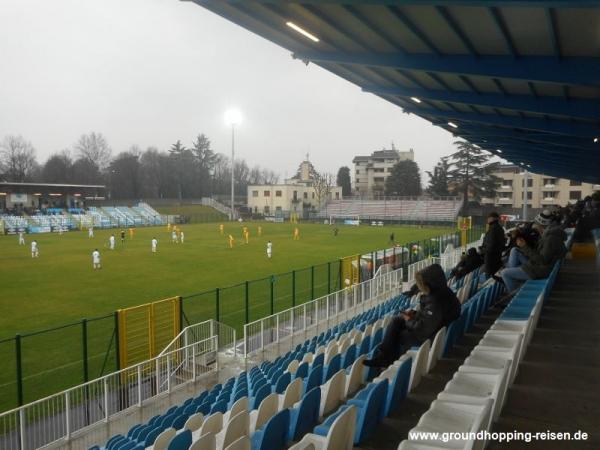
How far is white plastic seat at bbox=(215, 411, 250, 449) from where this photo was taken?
14.2 feet

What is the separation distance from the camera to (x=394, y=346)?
6.10 meters

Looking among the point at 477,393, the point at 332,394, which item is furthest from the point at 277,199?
the point at 477,393

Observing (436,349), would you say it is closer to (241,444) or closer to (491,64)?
(241,444)

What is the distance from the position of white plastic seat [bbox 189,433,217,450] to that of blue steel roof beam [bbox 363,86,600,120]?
1145cm

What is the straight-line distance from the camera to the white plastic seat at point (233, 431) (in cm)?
432

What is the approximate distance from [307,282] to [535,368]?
17992mm

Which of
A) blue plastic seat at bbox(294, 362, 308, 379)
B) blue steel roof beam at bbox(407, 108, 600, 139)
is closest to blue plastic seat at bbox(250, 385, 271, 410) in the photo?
blue plastic seat at bbox(294, 362, 308, 379)

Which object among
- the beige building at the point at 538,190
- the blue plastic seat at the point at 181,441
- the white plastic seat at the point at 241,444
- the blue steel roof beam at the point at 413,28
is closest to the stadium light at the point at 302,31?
the blue steel roof beam at the point at 413,28

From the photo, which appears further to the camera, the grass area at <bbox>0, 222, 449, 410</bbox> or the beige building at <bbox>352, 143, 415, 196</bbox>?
the beige building at <bbox>352, 143, 415, 196</bbox>

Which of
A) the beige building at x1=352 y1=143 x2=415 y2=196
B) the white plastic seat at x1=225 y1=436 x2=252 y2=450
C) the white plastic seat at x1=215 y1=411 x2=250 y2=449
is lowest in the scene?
the white plastic seat at x1=215 y1=411 x2=250 y2=449

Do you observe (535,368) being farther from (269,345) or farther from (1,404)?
(1,404)

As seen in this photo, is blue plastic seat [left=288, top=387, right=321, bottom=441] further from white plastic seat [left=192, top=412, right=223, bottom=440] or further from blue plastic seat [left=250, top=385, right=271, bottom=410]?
blue plastic seat [left=250, top=385, right=271, bottom=410]

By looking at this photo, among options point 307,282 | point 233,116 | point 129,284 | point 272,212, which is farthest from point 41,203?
point 307,282

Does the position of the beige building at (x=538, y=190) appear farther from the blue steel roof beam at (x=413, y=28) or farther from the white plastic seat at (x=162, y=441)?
the white plastic seat at (x=162, y=441)
